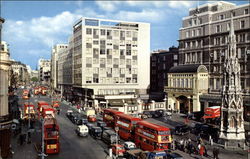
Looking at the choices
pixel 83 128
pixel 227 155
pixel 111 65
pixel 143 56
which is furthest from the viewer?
pixel 143 56

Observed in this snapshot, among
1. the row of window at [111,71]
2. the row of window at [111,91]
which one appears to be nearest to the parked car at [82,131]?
the row of window at [111,91]

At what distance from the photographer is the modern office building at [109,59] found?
9012 cm

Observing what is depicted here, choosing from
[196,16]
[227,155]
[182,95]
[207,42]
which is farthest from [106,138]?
[196,16]

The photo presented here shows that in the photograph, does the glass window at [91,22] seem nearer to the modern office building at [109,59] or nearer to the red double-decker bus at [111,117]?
the modern office building at [109,59]

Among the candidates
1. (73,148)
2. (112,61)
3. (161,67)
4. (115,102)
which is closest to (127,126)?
(73,148)

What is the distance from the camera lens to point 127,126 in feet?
150

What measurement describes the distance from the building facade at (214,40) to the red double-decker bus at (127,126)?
30.1 meters

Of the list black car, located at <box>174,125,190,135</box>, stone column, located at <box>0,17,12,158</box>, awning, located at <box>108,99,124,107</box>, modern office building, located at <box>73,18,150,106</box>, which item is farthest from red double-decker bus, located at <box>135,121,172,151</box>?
modern office building, located at <box>73,18,150,106</box>

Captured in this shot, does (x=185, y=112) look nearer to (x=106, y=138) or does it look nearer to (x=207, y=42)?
(x=207, y=42)

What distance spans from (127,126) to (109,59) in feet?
164

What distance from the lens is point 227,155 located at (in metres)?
38.6

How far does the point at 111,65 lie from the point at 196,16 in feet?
104

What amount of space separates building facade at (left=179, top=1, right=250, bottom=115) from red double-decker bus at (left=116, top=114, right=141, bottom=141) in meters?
30.1

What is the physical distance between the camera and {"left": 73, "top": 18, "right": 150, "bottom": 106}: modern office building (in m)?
90.1
